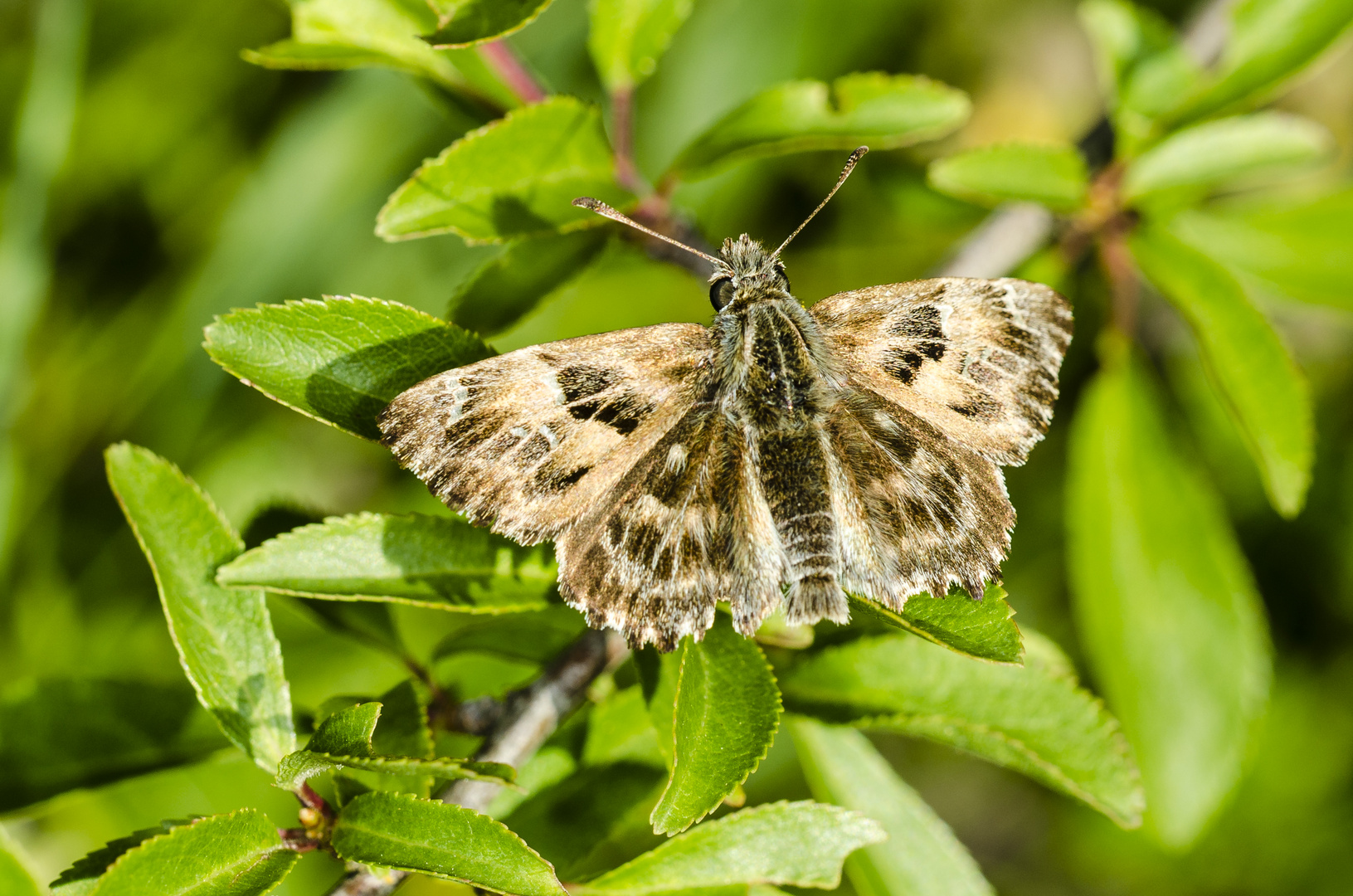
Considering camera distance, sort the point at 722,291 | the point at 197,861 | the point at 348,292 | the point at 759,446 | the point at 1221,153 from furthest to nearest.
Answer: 1. the point at 348,292
2. the point at 1221,153
3. the point at 722,291
4. the point at 759,446
5. the point at 197,861

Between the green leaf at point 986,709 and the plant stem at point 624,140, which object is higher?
the plant stem at point 624,140

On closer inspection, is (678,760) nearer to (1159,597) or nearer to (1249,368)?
(1249,368)

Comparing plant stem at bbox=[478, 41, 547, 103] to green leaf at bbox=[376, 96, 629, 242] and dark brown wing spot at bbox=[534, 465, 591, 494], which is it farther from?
dark brown wing spot at bbox=[534, 465, 591, 494]

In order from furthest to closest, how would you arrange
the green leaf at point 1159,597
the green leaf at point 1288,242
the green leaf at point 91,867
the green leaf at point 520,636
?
the green leaf at point 1159,597, the green leaf at point 1288,242, the green leaf at point 520,636, the green leaf at point 91,867

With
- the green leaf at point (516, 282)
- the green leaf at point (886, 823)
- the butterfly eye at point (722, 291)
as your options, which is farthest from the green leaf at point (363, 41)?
the green leaf at point (886, 823)

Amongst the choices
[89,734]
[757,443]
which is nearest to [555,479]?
[757,443]

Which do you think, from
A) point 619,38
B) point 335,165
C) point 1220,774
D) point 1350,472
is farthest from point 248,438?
point 1350,472

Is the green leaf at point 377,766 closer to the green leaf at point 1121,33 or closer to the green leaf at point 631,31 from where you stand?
the green leaf at point 631,31
